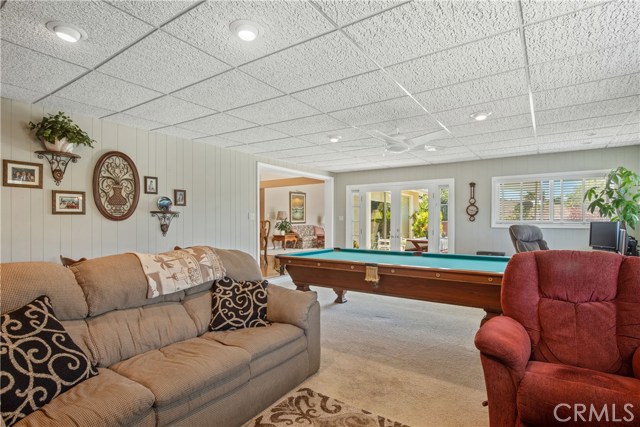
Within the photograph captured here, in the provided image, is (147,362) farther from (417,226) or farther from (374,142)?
(417,226)

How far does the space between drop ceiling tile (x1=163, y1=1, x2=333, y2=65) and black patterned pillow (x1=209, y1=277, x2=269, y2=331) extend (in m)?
1.72

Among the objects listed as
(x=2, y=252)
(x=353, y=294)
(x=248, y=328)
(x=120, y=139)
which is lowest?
(x=353, y=294)

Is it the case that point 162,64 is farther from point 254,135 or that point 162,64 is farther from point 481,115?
point 481,115

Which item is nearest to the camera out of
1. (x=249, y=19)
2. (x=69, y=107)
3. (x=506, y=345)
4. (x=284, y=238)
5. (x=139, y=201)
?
(x=506, y=345)

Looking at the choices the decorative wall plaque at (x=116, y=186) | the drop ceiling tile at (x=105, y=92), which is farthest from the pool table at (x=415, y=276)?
the drop ceiling tile at (x=105, y=92)

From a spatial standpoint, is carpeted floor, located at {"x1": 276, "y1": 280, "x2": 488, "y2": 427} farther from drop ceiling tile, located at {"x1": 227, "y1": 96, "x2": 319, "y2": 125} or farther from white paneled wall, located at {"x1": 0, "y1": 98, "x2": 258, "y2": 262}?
drop ceiling tile, located at {"x1": 227, "y1": 96, "x2": 319, "y2": 125}

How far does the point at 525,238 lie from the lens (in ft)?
14.1

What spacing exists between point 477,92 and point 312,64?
Answer: 1.51m

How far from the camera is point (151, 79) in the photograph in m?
2.61

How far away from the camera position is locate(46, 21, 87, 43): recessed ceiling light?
1852 millimetres

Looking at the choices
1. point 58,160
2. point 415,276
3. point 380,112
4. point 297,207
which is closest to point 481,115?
point 380,112

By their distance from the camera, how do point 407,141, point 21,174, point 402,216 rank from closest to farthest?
point 21,174
point 407,141
point 402,216

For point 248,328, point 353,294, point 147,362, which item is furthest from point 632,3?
point 353,294

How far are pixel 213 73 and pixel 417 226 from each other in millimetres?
5698
